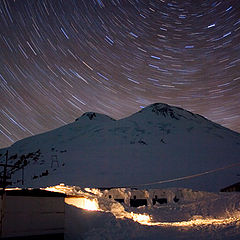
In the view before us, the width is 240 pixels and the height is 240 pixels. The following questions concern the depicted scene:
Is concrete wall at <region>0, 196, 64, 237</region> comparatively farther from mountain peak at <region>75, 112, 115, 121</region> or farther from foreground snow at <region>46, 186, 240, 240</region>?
mountain peak at <region>75, 112, 115, 121</region>

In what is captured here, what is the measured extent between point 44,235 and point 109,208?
13015mm

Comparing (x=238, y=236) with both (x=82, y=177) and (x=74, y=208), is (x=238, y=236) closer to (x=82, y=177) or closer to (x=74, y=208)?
(x=74, y=208)

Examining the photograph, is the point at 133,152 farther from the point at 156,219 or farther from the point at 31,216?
the point at 31,216

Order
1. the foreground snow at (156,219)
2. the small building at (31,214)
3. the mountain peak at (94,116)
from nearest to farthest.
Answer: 1. the small building at (31,214)
2. the foreground snow at (156,219)
3. the mountain peak at (94,116)

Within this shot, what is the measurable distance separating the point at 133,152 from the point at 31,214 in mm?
75484

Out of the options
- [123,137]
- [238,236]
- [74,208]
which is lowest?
[238,236]

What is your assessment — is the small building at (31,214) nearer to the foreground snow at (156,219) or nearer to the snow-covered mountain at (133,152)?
the foreground snow at (156,219)

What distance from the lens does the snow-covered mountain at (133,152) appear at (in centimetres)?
6911

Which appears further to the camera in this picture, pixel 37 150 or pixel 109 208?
pixel 37 150

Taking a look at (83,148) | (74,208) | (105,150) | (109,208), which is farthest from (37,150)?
(74,208)

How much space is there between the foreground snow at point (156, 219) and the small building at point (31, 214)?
1.18 m

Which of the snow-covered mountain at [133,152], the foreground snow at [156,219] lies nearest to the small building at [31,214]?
the foreground snow at [156,219]

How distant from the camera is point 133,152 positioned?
88.2m

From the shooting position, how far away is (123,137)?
10056 cm
